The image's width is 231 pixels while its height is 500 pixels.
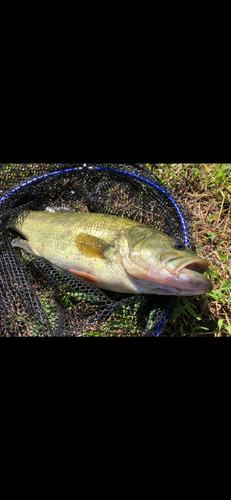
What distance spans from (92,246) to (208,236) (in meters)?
1.71

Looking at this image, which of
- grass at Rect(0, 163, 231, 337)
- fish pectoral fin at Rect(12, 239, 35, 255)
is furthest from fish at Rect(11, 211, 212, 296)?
grass at Rect(0, 163, 231, 337)

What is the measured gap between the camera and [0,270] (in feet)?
11.0

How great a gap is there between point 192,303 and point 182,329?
327mm

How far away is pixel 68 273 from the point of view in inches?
128

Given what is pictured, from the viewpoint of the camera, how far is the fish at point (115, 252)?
2734 millimetres

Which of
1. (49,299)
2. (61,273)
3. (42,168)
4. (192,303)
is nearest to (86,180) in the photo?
(42,168)

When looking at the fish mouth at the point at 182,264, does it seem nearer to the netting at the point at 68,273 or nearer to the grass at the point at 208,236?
the netting at the point at 68,273

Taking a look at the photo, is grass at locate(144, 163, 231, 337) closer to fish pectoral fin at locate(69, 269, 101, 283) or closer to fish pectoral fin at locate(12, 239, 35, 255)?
fish pectoral fin at locate(69, 269, 101, 283)

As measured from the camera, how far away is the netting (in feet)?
10.1

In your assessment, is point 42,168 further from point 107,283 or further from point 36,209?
point 107,283

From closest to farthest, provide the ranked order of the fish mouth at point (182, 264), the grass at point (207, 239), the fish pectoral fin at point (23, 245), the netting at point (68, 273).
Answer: the fish mouth at point (182, 264), the netting at point (68, 273), the grass at point (207, 239), the fish pectoral fin at point (23, 245)

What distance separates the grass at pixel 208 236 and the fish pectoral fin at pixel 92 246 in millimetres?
1119

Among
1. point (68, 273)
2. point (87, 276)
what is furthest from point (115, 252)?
point (68, 273)

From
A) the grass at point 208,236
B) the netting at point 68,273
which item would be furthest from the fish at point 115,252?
the grass at point 208,236
